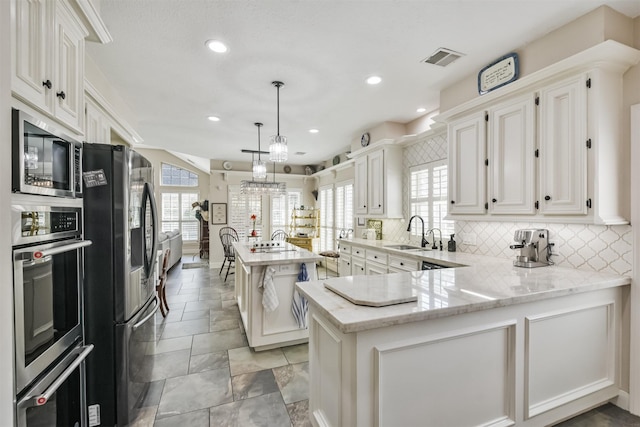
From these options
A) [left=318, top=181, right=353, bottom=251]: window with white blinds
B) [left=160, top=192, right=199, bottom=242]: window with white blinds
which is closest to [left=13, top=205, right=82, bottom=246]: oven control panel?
[left=318, top=181, right=353, bottom=251]: window with white blinds

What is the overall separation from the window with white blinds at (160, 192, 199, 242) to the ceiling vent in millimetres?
9628

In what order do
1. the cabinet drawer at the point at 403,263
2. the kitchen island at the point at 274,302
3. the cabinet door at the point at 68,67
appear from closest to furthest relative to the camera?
the cabinet door at the point at 68,67
the kitchen island at the point at 274,302
the cabinet drawer at the point at 403,263

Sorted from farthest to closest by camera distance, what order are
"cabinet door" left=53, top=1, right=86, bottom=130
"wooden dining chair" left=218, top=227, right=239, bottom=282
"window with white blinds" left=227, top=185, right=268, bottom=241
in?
"window with white blinds" left=227, top=185, right=268, bottom=241 → "wooden dining chair" left=218, top=227, right=239, bottom=282 → "cabinet door" left=53, top=1, right=86, bottom=130

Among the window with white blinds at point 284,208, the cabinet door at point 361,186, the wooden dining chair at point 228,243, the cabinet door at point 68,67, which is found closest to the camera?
the cabinet door at point 68,67

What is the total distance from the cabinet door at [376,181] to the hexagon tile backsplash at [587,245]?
1895mm

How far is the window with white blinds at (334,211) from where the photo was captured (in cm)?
649

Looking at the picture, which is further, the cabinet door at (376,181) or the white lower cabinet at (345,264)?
the white lower cabinet at (345,264)

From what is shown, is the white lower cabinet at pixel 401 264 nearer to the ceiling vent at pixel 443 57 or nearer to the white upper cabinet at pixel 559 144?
the white upper cabinet at pixel 559 144

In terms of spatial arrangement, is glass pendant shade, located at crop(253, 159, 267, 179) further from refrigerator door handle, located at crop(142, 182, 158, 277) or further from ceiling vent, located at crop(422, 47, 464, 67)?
ceiling vent, located at crop(422, 47, 464, 67)

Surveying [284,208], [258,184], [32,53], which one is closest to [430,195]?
[258,184]

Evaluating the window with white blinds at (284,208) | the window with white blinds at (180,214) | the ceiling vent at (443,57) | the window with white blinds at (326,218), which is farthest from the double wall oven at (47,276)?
the window with white blinds at (180,214)

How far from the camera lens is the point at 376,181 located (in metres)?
4.62

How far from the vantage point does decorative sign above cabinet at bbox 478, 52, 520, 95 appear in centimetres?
245

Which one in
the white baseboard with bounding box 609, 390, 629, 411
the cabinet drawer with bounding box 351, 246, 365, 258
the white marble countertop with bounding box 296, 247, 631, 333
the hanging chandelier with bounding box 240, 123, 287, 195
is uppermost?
the hanging chandelier with bounding box 240, 123, 287, 195
